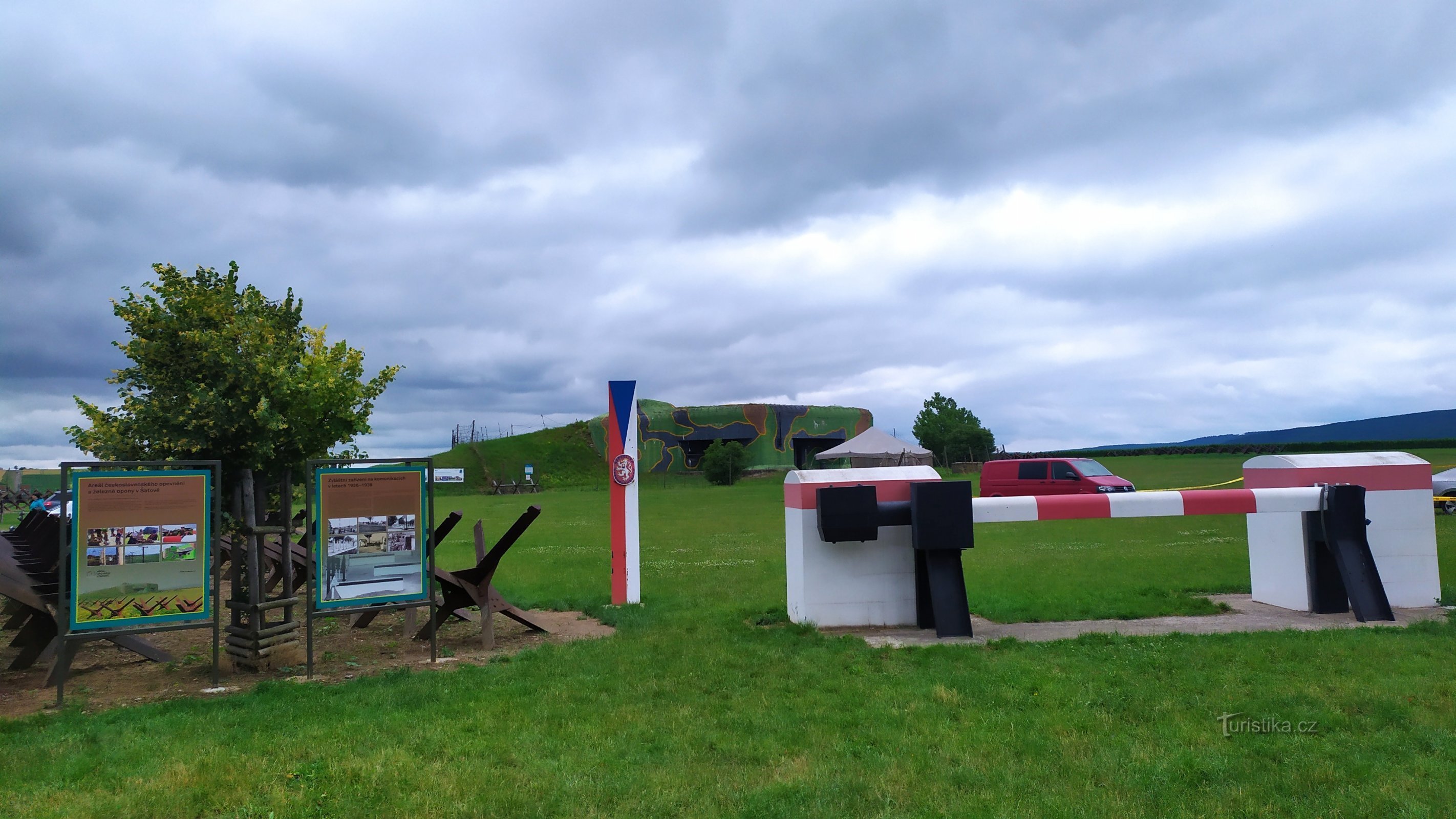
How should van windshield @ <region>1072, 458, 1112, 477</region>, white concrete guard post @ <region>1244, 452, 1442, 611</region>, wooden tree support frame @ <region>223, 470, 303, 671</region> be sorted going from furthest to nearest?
van windshield @ <region>1072, 458, 1112, 477</region>
white concrete guard post @ <region>1244, 452, 1442, 611</region>
wooden tree support frame @ <region>223, 470, 303, 671</region>

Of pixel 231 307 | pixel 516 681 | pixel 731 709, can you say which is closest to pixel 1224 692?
pixel 731 709

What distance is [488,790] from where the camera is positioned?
3893mm

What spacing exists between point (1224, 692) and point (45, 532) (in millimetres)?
12037

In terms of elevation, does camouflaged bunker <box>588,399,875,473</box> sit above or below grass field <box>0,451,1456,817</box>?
above

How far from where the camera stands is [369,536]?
688 centimetres

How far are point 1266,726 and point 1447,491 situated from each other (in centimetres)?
2524

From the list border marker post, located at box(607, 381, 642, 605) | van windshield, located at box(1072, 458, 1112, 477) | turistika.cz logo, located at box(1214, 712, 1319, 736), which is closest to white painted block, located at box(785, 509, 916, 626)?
border marker post, located at box(607, 381, 642, 605)

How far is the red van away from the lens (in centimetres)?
2377

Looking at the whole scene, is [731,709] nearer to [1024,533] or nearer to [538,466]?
[1024,533]

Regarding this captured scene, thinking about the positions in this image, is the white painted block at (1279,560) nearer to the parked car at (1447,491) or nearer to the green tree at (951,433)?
the parked car at (1447,491)

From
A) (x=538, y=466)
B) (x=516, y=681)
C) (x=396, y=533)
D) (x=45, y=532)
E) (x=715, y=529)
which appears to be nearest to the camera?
(x=516, y=681)

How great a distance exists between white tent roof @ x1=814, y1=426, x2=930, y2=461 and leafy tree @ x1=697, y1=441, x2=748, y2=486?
1573cm

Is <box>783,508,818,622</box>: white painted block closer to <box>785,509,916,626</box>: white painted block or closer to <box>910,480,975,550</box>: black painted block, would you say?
<box>785,509,916,626</box>: white painted block

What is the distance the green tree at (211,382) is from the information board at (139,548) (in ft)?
2.62
